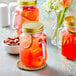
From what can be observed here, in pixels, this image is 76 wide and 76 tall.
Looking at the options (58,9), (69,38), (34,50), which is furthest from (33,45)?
(58,9)

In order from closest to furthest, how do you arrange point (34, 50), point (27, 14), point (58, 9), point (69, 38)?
point (34, 50) → point (69, 38) → point (58, 9) → point (27, 14)

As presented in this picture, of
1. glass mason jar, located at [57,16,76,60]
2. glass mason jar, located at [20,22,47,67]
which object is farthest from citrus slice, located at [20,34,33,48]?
glass mason jar, located at [57,16,76,60]

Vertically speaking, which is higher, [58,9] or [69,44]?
[58,9]

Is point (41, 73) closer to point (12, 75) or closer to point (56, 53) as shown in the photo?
point (12, 75)

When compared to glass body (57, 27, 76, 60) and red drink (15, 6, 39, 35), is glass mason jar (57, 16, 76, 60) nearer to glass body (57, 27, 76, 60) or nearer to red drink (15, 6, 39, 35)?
glass body (57, 27, 76, 60)

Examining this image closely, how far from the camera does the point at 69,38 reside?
4.75 ft

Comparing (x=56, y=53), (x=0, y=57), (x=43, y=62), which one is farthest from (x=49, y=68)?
(x=0, y=57)

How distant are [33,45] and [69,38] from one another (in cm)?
21

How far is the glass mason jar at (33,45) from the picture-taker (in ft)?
4.39

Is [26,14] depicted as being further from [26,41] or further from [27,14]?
[26,41]

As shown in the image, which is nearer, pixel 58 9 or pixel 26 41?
pixel 26 41

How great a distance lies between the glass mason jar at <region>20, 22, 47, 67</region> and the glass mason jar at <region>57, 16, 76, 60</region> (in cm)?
16

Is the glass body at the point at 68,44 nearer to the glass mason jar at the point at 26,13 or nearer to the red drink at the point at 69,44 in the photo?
the red drink at the point at 69,44

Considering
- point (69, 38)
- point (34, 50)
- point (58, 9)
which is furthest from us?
point (58, 9)
